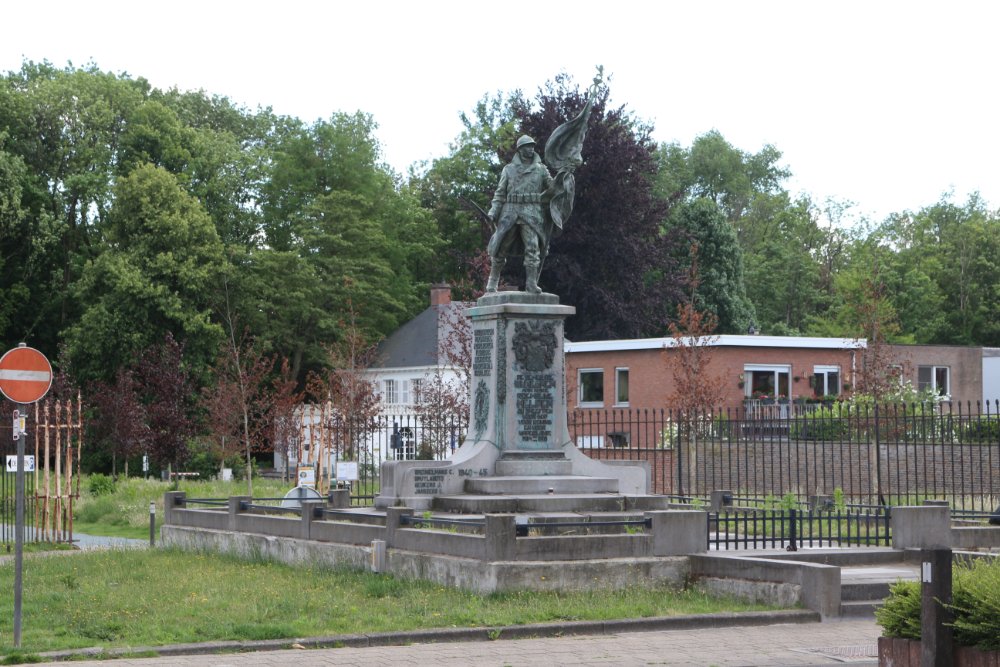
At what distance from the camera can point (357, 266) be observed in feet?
209

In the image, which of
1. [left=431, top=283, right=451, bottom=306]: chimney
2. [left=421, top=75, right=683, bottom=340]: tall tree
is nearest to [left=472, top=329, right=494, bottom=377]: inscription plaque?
[left=421, top=75, right=683, bottom=340]: tall tree

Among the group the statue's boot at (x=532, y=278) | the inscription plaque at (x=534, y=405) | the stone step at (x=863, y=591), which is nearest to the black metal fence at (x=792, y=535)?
the stone step at (x=863, y=591)

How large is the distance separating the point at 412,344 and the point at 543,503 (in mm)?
44427

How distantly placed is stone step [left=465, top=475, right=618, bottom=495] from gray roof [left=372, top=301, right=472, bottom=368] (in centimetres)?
4057

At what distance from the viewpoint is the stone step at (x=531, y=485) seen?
19781mm

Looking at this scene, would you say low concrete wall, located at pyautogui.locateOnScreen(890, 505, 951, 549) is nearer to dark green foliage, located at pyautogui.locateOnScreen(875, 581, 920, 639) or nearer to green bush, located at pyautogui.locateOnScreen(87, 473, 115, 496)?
dark green foliage, located at pyautogui.locateOnScreen(875, 581, 920, 639)

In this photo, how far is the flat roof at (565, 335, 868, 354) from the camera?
1789 inches

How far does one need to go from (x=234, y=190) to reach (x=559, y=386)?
47.1 meters

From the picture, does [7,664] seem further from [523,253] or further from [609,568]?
[523,253]

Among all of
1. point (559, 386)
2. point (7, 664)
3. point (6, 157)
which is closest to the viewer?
point (7, 664)

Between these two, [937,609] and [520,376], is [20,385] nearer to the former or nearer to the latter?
[520,376]

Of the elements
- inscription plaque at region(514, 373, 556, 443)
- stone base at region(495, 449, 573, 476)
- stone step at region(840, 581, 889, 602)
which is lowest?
stone step at region(840, 581, 889, 602)

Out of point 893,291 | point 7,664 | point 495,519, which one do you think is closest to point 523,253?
point 495,519

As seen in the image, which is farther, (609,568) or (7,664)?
(609,568)
